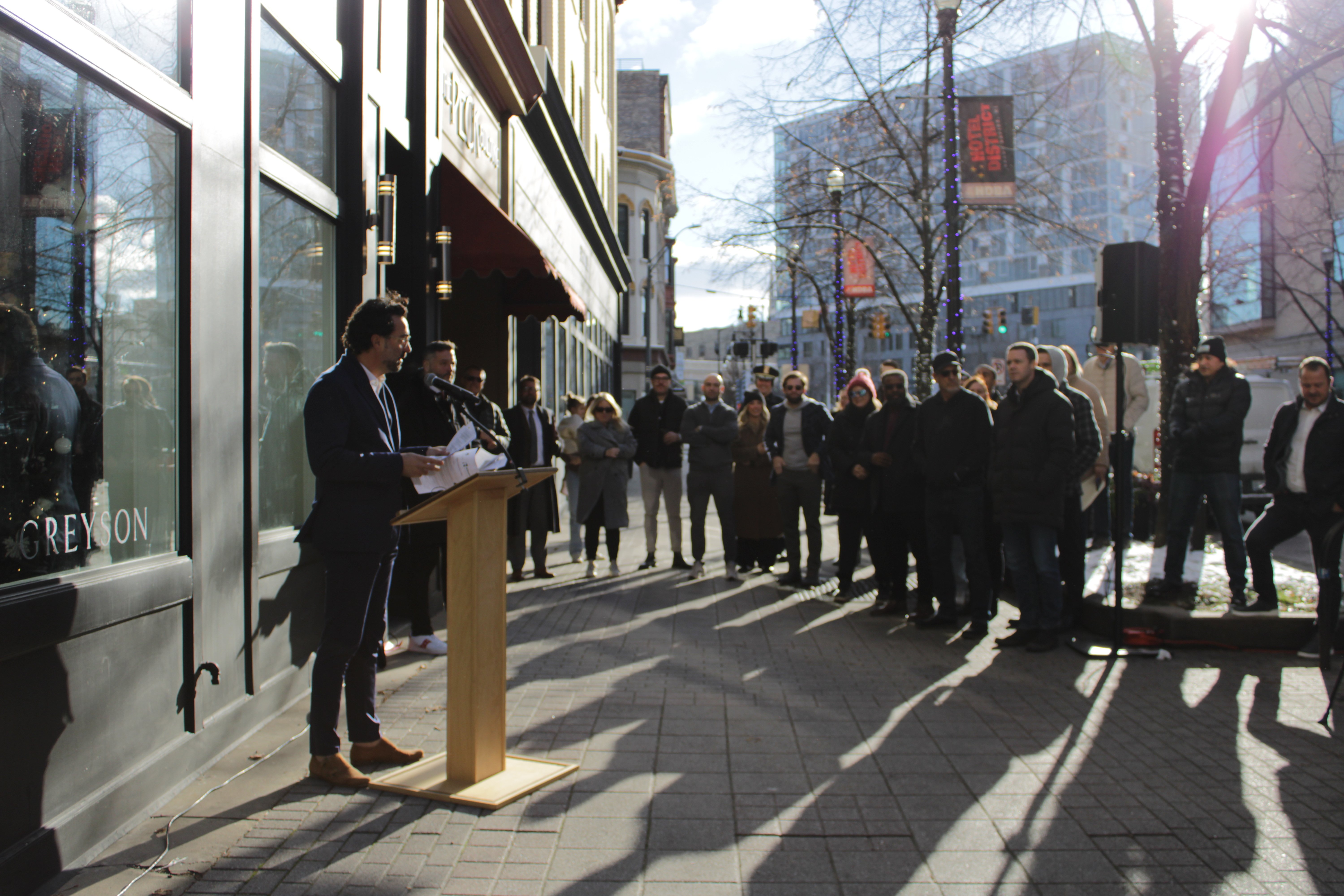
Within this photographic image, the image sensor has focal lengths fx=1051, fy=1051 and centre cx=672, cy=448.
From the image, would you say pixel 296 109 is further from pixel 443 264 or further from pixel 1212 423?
pixel 1212 423

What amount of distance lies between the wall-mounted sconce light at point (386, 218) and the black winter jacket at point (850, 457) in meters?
4.20

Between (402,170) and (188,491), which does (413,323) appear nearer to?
(402,170)

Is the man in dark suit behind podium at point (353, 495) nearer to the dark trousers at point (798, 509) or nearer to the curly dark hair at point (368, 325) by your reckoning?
the curly dark hair at point (368, 325)

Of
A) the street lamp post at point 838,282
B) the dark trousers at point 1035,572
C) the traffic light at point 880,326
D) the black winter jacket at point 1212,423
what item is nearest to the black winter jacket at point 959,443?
the dark trousers at point 1035,572

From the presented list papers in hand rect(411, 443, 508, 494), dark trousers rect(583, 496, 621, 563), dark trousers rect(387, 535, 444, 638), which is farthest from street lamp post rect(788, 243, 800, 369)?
papers in hand rect(411, 443, 508, 494)

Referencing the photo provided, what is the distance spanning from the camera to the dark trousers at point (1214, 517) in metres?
7.90

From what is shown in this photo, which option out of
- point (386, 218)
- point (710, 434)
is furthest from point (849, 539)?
point (386, 218)

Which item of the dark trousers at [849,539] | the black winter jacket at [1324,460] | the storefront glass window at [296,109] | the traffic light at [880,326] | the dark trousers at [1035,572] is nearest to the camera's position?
the storefront glass window at [296,109]

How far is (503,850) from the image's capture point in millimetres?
3713

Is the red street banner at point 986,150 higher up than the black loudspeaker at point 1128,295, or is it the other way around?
the red street banner at point 986,150

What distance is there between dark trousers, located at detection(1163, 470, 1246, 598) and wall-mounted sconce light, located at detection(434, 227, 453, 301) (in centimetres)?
604


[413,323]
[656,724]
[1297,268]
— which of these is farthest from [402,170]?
[1297,268]

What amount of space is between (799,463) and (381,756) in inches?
240

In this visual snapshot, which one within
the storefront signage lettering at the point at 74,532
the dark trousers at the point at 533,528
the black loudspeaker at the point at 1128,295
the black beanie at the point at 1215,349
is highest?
the black loudspeaker at the point at 1128,295
